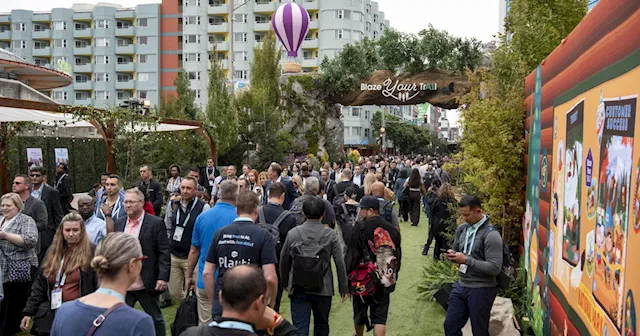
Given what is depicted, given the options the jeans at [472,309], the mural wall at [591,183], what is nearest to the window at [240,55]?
the mural wall at [591,183]

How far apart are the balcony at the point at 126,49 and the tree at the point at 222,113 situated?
42.7m

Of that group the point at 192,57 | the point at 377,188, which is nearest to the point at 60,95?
the point at 192,57

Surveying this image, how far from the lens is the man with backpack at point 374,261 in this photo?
6.04m

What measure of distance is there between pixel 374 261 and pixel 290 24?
26851 mm

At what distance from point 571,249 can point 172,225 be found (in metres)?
4.70

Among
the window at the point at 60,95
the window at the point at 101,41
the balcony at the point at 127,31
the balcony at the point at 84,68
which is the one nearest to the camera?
the balcony at the point at 127,31

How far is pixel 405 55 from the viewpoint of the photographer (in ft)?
78.8

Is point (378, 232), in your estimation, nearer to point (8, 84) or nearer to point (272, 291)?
point (272, 291)

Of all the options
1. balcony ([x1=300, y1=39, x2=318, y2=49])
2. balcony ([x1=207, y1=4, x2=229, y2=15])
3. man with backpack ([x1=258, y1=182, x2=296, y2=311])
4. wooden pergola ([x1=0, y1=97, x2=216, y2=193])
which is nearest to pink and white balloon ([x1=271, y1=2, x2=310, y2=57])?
wooden pergola ([x1=0, y1=97, x2=216, y2=193])

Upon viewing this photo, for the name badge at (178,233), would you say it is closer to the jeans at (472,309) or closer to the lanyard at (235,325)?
the jeans at (472,309)

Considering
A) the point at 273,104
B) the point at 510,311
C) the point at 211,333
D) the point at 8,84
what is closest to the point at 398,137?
the point at 273,104

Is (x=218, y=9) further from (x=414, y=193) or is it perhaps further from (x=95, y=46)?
(x=414, y=193)

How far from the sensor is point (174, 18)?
2616 inches

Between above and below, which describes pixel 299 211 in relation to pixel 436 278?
above
